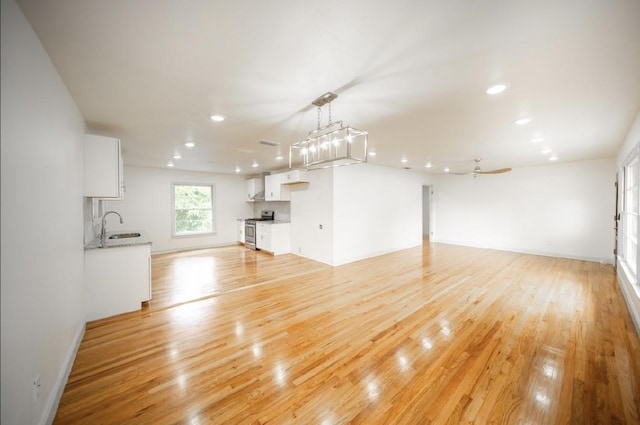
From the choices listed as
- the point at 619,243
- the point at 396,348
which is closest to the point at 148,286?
the point at 396,348

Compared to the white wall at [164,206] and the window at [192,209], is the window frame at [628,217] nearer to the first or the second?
the white wall at [164,206]

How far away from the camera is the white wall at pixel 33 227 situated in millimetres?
1211

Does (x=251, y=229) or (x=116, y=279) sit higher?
(x=251, y=229)

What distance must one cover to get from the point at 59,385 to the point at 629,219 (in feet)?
24.8

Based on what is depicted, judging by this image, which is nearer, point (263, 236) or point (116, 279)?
point (116, 279)

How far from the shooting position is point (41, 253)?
1612 mm

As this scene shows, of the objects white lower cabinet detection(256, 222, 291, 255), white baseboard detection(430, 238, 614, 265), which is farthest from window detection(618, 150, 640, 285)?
white lower cabinet detection(256, 222, 291, 255)

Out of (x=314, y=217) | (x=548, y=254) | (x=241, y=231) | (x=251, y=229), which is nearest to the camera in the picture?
(x=314, y=217)

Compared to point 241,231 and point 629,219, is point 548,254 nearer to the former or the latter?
point 629,219

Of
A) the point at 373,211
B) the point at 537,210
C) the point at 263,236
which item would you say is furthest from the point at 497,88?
the point at 537,210

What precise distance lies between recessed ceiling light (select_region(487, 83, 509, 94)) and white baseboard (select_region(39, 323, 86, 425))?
4202 mm

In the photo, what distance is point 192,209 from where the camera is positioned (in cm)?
802

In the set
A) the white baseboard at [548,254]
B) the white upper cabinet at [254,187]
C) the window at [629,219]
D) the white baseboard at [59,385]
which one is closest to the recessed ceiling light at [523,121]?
the window at [629,219]

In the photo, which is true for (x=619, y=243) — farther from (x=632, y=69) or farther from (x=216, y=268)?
(x=216, y=268)
